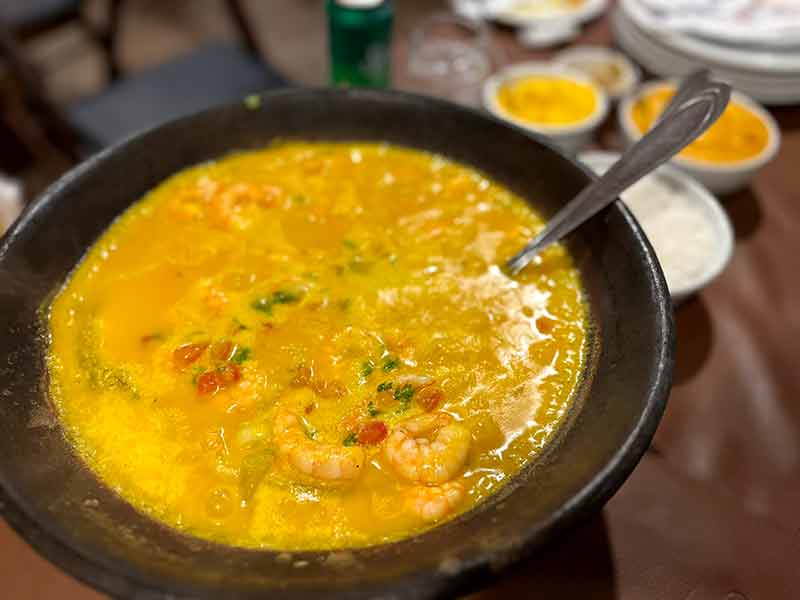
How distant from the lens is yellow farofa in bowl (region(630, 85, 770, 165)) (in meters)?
2.05

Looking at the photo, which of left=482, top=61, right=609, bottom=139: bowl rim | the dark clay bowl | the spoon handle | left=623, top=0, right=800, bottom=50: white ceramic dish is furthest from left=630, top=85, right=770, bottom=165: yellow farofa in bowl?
the dark clay bowl

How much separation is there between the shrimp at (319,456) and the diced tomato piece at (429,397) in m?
0.15

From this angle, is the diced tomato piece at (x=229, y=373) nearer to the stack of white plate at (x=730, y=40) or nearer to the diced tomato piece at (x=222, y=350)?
the diced tomato piece at (x=222, y=350)

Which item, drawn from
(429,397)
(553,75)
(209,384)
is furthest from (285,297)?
(553,75)

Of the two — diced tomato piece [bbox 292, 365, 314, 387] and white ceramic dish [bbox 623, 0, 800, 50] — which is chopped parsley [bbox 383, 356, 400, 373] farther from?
white ceramic dish [bbox 623, 0, 800, 50]

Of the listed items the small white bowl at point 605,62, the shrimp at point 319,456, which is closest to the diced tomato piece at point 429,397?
the shrimp at point 319,456

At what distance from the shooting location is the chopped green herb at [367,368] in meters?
1.30

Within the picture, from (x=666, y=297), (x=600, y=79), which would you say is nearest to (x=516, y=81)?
(x=600, y=79)

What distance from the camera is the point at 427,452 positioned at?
1.13 meters

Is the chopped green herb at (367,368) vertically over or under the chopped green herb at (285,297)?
under

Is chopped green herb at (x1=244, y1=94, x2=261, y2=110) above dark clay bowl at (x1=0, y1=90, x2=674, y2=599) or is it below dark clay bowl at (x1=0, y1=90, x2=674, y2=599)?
above

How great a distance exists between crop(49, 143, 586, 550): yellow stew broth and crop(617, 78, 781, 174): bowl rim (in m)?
0.64

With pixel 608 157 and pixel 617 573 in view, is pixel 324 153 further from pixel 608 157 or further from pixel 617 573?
pixel 617 573

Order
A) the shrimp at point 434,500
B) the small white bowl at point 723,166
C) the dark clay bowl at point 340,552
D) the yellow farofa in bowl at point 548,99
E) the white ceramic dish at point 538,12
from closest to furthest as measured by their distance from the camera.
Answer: the dark clay bowl at point 340,552 → the shrimp at point 434,500 → the small white bowl at point 723,166 → the yellow farofa in bowl at point 548,99 → the white ceramic dish at point 538,12
